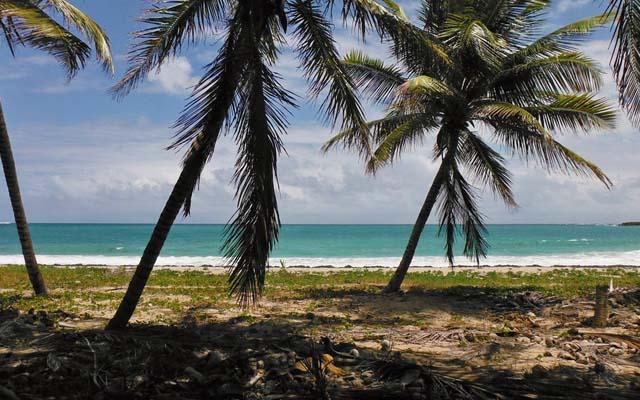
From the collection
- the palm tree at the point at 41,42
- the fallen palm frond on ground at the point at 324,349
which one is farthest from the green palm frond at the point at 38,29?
the fallen palm frond on ground at the point at 324,349

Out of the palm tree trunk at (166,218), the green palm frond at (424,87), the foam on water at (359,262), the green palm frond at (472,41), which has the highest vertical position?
the green palm frond at (472,41)

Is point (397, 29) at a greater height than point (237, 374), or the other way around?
point (397, 29)

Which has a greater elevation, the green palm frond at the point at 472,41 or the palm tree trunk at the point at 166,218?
the green palm frond at the point at 472,41

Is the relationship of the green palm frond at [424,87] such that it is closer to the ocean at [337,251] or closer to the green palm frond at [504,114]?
the green palm frond at [504,114]

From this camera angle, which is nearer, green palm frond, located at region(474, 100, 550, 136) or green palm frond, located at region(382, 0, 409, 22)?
green palm frond, located at region(382, 0, 409, 22)

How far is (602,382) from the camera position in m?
5.70

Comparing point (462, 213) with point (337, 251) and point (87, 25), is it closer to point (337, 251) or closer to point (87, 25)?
point (87, 25)

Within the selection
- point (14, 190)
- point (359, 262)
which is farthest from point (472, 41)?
point (359, 262)

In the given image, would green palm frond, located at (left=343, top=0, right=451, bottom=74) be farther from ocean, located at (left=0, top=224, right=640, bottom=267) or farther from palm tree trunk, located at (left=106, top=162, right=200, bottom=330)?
ocean, located at (left=0, top=224, right=640, bottom=267)

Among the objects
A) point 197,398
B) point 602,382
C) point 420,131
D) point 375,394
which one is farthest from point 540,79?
point 197,398

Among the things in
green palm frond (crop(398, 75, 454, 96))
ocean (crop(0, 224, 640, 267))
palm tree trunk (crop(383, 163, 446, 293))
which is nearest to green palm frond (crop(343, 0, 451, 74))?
green palm frond (crop(398, 75, 454, 96))

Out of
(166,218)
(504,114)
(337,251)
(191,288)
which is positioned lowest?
(337,251)

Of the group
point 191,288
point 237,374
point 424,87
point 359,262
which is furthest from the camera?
point 359,262

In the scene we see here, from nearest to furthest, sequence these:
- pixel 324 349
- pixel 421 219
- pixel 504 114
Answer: pixel 324 349, pixel 504 114, pixel 421 219
